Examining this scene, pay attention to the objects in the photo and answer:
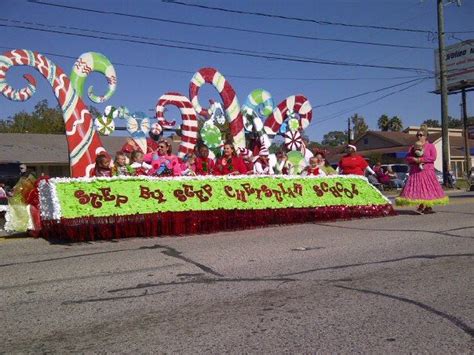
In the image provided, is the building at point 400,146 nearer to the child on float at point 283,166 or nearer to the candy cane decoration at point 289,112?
the candy cane decoration at point 289,112

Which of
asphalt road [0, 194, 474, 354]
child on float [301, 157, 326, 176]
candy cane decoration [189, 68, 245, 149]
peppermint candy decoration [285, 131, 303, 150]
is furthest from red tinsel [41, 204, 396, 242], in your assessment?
peppermint candy decoration [285, 131, 303, 150]

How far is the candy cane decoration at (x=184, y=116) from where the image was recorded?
14.4 metres

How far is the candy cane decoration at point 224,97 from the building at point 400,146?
3249 centimetres

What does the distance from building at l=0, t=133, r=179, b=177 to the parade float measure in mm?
17295

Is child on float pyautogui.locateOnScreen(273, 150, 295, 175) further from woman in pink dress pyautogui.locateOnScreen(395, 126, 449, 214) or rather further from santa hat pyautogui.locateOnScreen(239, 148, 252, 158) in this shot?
woman in pink dress pyautogui.locateOnScreen(395, 126, 449, 214)

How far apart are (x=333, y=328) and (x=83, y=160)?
399 inches

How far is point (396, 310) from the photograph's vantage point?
162 inches

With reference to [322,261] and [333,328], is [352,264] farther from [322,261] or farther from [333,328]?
[333,328]

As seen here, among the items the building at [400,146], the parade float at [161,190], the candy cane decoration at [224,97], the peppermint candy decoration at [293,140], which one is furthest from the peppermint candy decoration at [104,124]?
the building at [400,146]

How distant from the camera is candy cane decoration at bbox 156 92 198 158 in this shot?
14.4 m

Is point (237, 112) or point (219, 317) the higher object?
point (237, 112)

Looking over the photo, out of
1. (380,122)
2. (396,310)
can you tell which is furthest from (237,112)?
(380,122)

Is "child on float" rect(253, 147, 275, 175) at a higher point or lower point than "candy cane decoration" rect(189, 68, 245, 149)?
lower

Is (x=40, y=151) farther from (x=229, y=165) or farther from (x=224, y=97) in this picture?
(x=229, y=165)
